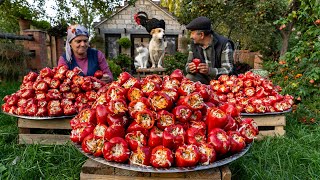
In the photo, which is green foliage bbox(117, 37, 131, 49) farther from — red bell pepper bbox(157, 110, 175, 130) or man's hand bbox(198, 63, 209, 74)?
red bell pepper bbox(157, 110, 175, 130)

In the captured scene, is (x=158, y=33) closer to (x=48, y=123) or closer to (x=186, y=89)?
(x=48, y=123)

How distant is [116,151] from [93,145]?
147mm

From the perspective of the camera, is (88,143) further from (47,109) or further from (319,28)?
(319,28)

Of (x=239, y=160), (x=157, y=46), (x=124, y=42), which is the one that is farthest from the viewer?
(x=124, y=42)

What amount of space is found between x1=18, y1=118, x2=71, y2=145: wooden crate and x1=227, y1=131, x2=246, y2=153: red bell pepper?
1527 millimetres

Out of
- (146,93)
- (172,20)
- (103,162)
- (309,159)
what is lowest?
(309,159)

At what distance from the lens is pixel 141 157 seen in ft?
3.66

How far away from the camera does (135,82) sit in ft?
4.73

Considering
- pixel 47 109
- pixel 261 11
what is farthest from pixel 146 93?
pixel 261 11

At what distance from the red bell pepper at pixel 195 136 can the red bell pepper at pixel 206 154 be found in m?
0.03

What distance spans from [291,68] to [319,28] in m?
0.79

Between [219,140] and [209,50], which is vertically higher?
[209,50]

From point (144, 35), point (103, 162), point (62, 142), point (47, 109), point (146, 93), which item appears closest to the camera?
point (103, 162)

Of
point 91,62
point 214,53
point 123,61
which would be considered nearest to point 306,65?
point 214,53
